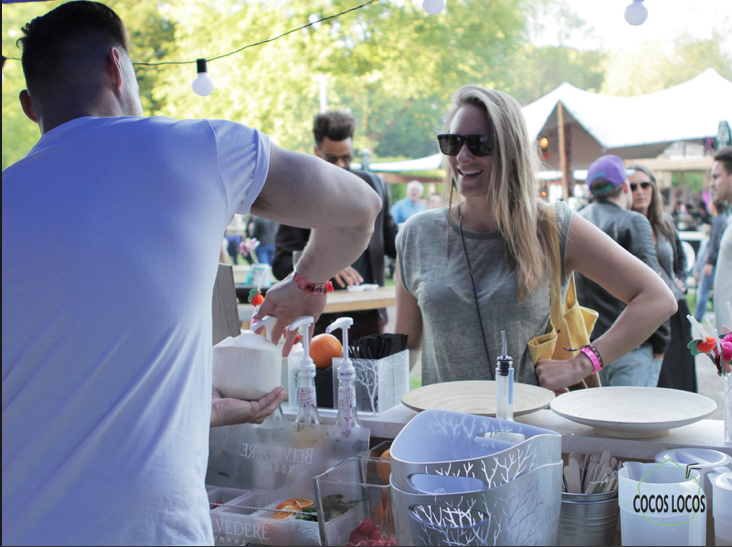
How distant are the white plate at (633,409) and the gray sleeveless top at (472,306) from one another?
398 millimetres

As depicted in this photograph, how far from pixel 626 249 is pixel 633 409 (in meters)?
2.13

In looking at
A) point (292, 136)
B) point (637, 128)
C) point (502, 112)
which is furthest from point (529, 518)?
point (292, 136)

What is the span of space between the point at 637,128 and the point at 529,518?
7.44 meters

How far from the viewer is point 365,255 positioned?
156 inches

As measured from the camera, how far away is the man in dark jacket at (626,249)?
322 centimetres

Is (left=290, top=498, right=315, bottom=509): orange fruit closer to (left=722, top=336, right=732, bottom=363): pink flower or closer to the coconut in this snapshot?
the coconut

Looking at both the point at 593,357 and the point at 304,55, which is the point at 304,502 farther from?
the point at 304,55

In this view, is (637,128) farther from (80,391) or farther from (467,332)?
(80,391)

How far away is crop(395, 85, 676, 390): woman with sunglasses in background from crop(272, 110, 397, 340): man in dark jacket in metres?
1.37

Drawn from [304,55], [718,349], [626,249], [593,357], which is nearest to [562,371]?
[593,357]

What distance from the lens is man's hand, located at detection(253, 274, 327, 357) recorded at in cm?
150

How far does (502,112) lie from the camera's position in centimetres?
202

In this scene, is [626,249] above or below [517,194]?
below

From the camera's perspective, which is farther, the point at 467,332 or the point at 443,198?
the point at 443,198
